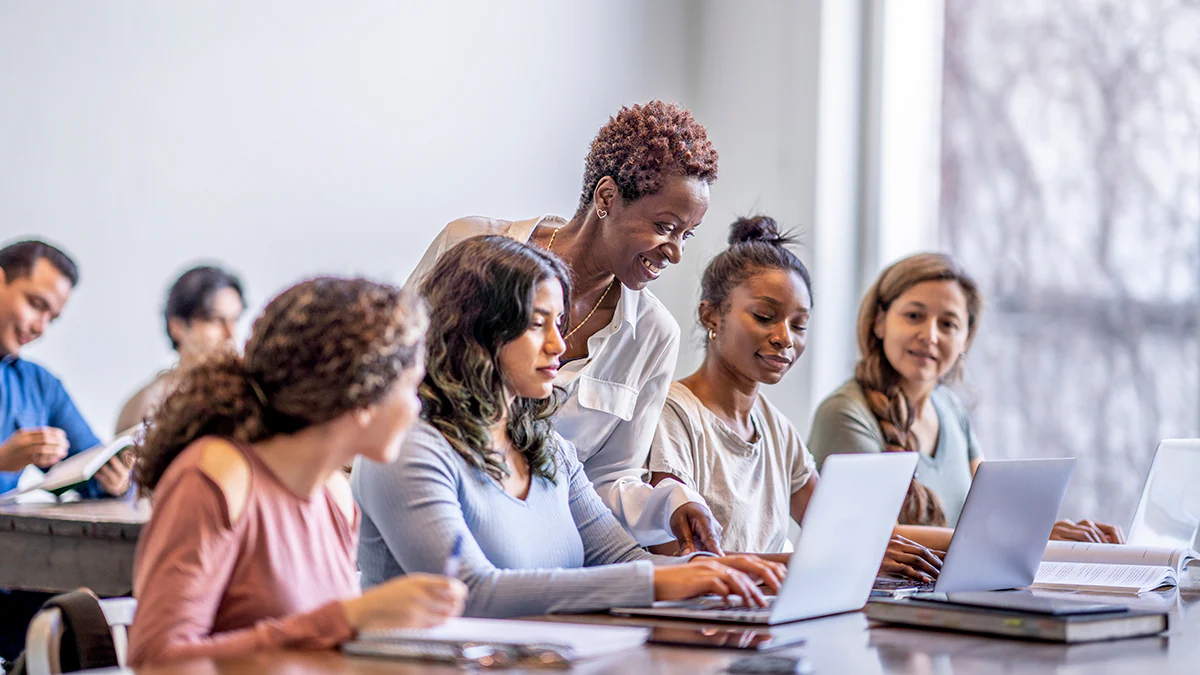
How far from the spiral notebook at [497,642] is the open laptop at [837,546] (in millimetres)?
207

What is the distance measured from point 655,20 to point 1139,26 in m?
1.54

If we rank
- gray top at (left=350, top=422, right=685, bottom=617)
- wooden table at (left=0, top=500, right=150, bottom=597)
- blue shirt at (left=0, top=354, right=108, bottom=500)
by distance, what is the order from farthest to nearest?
1. blue shirt at (left=0, top=354, right=108, bottom=500)
2. wooden table at (left=0, top=500, right=150, bottom=597)
3. gray top at (left=350, top=422, right=685, bottom=617)

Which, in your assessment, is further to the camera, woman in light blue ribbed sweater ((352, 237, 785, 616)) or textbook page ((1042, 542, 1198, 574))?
textbook page ((1042, 542, 1198, 574))

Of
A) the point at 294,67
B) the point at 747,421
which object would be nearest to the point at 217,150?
the point at 294,67

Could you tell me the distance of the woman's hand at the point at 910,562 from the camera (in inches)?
79.2

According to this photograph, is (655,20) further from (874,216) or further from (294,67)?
(294,67)

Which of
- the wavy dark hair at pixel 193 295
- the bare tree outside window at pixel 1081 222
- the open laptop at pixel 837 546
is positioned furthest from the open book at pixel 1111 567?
the wavy dark hair at pixel 193 295

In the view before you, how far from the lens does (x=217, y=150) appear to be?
3.65m

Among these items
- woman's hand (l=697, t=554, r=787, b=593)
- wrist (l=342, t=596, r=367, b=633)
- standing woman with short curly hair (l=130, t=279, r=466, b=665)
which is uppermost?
standing woman with short curly hair (l=130, t=279, r=466, b=665)

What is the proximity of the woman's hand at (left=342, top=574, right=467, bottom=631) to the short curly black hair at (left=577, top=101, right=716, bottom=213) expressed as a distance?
1.21m

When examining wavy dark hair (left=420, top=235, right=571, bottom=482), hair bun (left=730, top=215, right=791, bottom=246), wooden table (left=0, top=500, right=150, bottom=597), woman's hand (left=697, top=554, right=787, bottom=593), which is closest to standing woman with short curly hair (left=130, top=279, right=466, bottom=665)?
wavy dark hair (left=420, top=235, right=571, bottom=482)

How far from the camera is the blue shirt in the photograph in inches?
129

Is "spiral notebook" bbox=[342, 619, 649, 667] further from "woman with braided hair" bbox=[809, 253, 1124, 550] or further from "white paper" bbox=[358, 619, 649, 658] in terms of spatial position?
"woman with braided hair" bbox=[809, 253, 1124, 550]

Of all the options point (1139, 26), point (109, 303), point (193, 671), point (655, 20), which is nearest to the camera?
point (193, 671)
